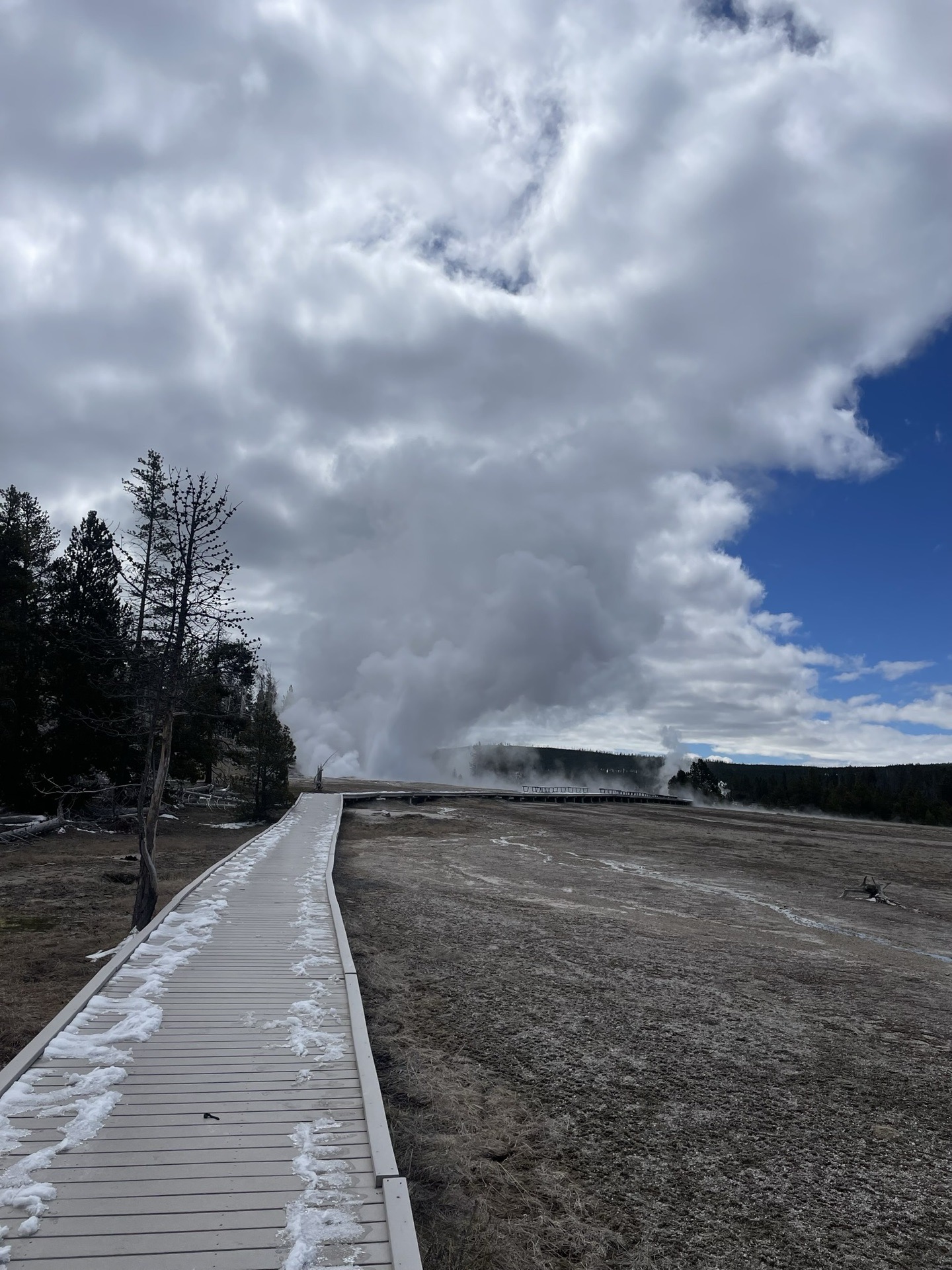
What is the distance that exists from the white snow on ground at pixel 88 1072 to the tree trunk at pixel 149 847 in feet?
9.02

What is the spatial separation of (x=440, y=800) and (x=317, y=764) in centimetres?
3792

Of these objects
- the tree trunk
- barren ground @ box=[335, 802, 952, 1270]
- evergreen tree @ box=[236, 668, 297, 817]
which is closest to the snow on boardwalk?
barren ground @ box=[335, 802, 952, 1270]

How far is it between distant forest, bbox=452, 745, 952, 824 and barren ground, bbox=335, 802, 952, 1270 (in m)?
65.8

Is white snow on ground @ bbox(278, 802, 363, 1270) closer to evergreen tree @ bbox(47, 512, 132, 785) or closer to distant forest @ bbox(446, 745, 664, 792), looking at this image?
evergreen tree @ bbox(47, 512, 132, 785)

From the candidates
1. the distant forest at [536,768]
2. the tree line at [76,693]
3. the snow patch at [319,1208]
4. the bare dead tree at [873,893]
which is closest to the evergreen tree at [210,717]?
the tree line at [76,693]

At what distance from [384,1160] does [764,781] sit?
4242 inches

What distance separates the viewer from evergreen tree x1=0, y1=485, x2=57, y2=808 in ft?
89.0

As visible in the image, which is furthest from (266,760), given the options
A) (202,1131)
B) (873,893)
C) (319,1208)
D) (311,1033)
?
(319,1208)

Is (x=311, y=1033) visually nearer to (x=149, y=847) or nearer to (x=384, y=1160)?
(x=384, y=1160)

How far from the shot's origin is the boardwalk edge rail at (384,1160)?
4090 mm

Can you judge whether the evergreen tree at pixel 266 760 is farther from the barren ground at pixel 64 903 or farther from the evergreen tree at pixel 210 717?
A: the barren ground at pixel 64 903

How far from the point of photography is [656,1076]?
26.5ft

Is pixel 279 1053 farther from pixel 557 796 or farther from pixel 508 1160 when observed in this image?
pixel 557 796

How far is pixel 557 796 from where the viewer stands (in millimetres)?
72312
